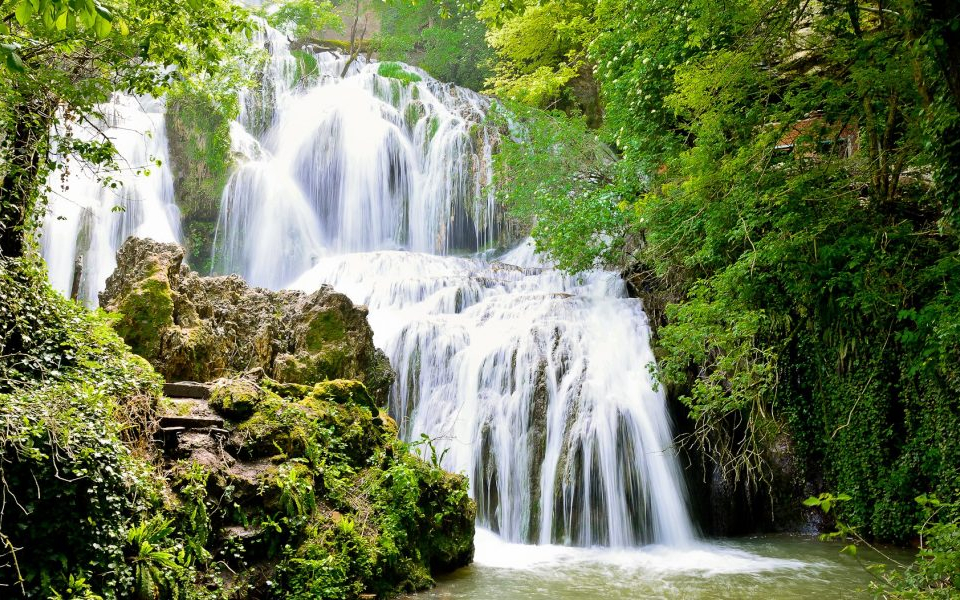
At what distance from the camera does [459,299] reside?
1341 centimetres

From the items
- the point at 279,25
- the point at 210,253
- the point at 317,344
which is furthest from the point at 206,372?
the point at 279,25

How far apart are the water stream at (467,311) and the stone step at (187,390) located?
1809 mm

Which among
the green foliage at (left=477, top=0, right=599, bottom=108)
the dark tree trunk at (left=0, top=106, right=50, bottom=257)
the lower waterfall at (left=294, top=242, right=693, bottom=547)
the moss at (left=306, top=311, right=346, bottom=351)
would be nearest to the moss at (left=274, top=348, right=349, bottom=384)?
the moss at (left=306, top=311, right=346, bottom=351)

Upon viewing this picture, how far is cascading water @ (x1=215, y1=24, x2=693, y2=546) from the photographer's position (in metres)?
9.38

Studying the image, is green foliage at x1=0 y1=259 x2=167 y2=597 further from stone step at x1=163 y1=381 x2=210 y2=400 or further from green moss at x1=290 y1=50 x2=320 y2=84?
green moss at x1=290 y1=50 x2=320 y2=84

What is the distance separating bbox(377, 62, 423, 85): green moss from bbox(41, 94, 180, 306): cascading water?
25.9 ft

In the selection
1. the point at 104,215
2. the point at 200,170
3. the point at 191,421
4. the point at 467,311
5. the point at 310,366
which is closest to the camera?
the point at 191,421

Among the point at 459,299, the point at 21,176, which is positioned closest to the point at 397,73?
the point at 459,299

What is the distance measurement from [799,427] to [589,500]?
11.3 feet

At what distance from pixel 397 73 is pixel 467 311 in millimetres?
14461

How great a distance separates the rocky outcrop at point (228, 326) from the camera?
25.6 feet

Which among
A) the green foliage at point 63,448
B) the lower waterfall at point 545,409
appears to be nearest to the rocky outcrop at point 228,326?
the lower waterfall at point 545,409

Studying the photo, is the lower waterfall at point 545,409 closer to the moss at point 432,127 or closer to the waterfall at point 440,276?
the waterfall at point 440,276

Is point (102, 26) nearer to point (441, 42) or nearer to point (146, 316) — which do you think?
point (146, 316)
